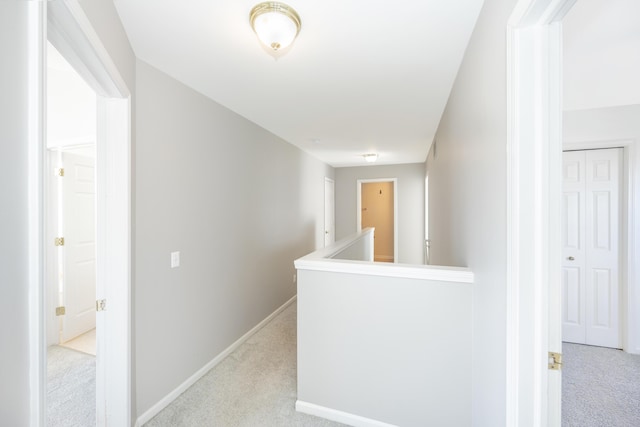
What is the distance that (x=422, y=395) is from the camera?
1.65 meters

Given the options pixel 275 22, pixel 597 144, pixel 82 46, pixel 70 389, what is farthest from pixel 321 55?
pixel 70 389

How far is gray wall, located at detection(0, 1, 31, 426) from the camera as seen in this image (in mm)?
610

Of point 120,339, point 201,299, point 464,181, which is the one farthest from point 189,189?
point 464,181

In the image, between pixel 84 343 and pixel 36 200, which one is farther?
pixel 84 343

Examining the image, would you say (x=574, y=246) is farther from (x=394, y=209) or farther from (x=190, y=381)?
(x=190, y=381)

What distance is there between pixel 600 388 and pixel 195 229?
341 cm

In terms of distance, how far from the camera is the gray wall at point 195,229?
1851 mm

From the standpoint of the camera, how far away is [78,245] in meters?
2.97

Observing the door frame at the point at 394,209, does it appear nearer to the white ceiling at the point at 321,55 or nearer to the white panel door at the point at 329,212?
the white panel door at the point at 329,212

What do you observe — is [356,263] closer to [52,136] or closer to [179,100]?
[179,100]

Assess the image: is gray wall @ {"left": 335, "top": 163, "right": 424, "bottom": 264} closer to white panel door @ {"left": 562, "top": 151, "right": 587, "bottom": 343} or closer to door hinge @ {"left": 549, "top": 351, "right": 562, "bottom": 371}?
white panel door @ {"left": 562, "top": 151, "right": 587, "bottom": 343}

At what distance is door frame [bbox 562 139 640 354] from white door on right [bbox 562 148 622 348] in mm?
34

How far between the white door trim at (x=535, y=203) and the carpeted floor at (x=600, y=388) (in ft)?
4.34

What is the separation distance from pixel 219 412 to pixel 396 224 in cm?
490
